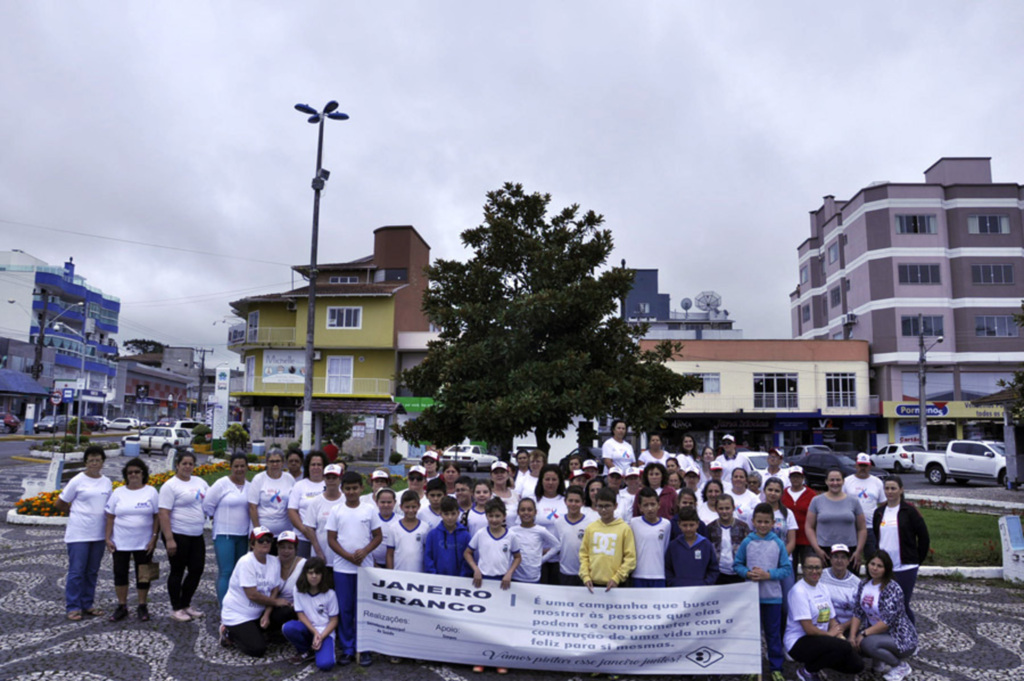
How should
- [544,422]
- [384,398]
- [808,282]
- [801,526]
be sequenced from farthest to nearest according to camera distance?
[808,282], [384,398], [544,422], [801,526]

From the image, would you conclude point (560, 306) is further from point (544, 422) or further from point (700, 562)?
point (700, 562)

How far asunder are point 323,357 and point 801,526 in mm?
36167

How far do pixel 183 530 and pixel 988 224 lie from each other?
50035 mm

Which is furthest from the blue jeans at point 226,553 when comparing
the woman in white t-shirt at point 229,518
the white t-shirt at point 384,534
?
the white t-shirt at point 384,534

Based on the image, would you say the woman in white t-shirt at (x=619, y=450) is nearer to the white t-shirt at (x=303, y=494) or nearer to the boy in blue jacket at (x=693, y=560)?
the boy in blue jacket at (x=693, y=560)

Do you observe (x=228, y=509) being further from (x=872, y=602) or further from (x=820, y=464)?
(x=820, y=464)

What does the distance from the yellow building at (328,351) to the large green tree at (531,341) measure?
21.3 meters

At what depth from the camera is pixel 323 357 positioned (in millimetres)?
40781

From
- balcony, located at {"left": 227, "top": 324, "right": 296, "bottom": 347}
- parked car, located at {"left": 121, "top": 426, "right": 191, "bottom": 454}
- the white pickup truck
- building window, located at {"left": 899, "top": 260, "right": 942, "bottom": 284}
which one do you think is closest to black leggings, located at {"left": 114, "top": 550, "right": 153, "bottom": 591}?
the white pickup truck

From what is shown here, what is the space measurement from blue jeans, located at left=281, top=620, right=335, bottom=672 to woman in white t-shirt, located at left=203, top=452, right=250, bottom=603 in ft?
4.77

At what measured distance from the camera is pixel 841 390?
42.0 metres

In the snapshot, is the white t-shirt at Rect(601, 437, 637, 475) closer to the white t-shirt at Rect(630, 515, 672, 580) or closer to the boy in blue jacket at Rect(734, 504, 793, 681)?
the white t-shirt at Rect(630, 515, 672, 580)

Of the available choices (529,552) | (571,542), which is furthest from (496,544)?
(571,542)

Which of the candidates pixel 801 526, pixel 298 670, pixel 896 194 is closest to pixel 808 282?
pixel 896 194
